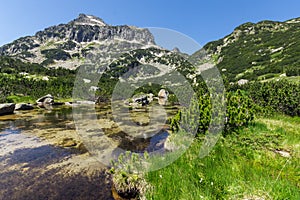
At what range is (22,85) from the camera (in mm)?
75312

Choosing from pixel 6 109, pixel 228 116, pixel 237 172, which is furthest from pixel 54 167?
pixel 6 109

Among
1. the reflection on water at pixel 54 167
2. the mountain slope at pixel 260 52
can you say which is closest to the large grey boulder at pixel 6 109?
→ the reflection on water at pixel 54 167

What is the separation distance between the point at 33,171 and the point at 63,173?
63.5 inches

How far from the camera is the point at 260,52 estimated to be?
129 m

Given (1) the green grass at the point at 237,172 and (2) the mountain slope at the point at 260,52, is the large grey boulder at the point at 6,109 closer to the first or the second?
(1) the green grass at the point at 237,172

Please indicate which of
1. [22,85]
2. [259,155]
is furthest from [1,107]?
[22,85]

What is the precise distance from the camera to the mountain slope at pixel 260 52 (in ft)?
273

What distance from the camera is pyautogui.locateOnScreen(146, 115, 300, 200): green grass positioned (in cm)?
376

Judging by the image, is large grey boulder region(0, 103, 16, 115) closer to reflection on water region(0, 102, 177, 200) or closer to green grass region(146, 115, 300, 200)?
reflection on water region(0, 102, 177, 200)

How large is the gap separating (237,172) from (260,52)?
483ft

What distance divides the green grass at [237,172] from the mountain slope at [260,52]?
68.8 m

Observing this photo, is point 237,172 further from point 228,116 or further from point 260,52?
point 260,52

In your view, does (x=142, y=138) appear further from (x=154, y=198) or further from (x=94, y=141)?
(x=154, y=198)

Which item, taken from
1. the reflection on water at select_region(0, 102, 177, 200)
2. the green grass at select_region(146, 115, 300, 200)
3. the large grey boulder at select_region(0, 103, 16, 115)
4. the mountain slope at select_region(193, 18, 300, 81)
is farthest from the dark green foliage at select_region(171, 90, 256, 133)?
the mountain slope at select_region(193, 18, 300, 81)
